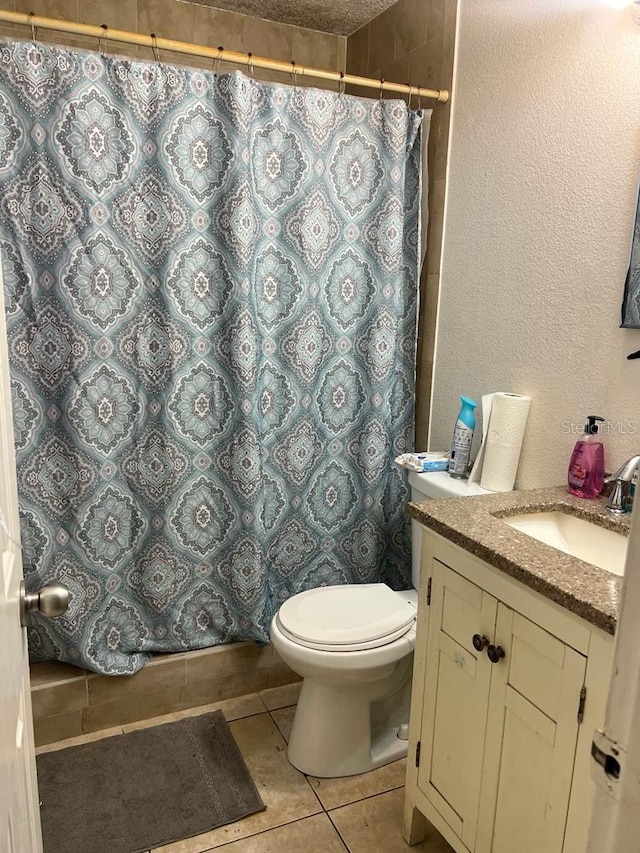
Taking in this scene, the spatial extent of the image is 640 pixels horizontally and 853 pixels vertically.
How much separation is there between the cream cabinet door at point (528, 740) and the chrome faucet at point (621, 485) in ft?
1.46

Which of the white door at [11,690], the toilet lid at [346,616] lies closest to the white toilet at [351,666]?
the toilet lid at [346,616]

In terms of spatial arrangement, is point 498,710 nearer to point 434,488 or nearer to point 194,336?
point 434,488

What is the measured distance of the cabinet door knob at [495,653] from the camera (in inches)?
51.4

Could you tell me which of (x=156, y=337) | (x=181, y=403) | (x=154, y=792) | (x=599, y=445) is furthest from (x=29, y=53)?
(x=154, y=792)

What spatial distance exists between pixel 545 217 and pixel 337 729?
1.53 metres

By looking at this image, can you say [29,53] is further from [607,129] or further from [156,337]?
[607,129]

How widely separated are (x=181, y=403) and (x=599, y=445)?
1.18m

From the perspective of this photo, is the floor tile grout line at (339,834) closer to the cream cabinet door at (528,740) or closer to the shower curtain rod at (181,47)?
the cream cabinet door at (528,740)

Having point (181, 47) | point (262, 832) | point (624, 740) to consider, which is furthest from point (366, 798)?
point (181, 47)

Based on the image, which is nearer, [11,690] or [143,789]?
[11,690]

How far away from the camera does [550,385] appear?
1813mm

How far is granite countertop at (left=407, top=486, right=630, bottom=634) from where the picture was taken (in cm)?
111

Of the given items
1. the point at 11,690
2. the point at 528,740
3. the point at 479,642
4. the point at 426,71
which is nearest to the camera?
the point at 11,690

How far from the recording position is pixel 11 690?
0.83 m
